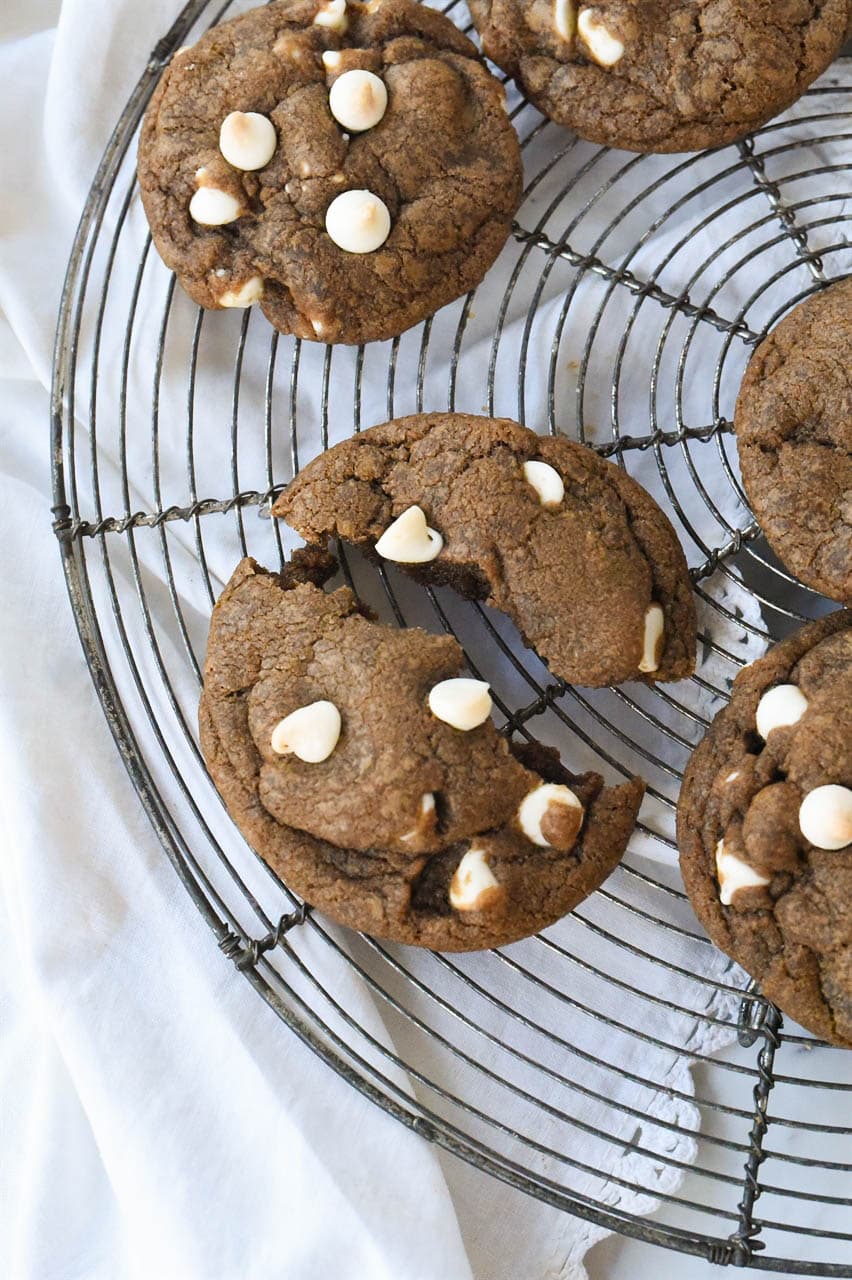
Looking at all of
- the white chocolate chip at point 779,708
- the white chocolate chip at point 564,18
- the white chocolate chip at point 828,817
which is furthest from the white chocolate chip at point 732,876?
the white chocolate chip at point 564,18

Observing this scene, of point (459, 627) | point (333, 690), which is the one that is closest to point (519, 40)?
point (459, 627)

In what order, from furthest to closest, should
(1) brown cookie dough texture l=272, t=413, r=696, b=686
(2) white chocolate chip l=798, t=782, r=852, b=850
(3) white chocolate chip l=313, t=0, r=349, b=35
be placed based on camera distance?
(3) white chocolate chip l=313, t=0, r=349, b=35 < (1) brown cookie dough texture l=272, t=413, r=696, b=686 < (2) white chocolate chip l=798, t=782, r=852, b=850

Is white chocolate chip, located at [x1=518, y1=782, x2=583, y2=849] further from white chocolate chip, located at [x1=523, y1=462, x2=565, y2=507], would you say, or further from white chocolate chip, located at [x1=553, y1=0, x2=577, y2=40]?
→ white chocolate chip, located at [x1=553, y1=0, x2=577, y2=40]

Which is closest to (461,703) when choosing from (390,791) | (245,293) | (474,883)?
(390,791)

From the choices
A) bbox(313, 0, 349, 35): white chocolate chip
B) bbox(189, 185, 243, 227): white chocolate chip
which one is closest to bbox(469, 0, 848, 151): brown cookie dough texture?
bbox(313, 0, 349, 35): white chocolate chip

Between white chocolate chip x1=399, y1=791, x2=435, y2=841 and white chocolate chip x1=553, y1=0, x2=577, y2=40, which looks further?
white chocolate chip x1=553, y1=0, x2=577, y2=40

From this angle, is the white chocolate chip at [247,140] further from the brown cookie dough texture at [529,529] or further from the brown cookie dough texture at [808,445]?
the brown cookie dough texture at [808,445]

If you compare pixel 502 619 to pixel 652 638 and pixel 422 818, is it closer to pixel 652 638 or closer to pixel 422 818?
pixel 652 638
